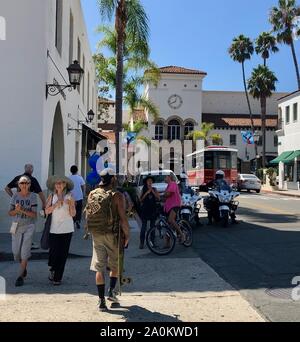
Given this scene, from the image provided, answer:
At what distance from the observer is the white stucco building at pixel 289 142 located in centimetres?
4491

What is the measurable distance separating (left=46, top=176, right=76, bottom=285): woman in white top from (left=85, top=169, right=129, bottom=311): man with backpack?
1270mm

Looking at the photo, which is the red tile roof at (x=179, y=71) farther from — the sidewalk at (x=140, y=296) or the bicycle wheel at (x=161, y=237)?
the sidewalk at (x=140, y=296)

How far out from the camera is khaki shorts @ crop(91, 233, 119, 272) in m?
6.54

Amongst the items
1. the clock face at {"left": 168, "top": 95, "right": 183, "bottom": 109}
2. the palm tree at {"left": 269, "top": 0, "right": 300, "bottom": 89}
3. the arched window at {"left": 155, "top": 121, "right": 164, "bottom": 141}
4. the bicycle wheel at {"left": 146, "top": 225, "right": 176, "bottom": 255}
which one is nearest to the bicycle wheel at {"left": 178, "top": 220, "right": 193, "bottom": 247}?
the bicycle wheel at {"left": 146, "top": 225, "right": 176, "bottom": 255}

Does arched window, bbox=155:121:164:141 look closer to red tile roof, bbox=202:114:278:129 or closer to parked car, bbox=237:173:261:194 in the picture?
red tile roof, bbox=202:114:278:129

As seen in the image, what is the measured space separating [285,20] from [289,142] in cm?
1371

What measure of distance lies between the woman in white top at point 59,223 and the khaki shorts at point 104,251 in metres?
1.35

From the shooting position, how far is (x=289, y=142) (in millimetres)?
47312

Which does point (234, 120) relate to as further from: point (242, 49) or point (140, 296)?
Result: point (140, 296)

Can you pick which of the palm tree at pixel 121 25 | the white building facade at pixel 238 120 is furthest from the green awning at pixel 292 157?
the palm tree at pixel 121 25
